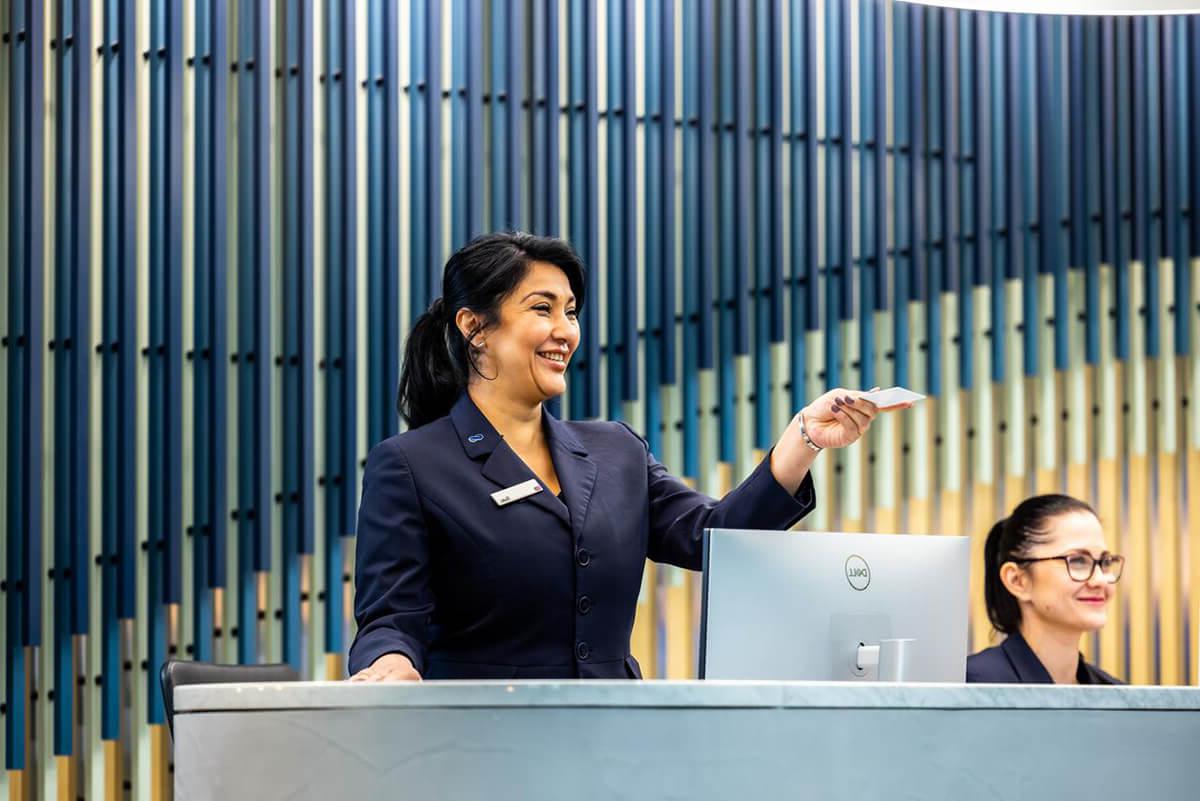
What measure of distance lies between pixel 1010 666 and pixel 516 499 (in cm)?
153

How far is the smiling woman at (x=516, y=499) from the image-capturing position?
104 inches

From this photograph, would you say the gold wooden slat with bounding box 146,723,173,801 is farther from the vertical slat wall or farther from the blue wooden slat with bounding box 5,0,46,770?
the blue wooden slat with bounding box 5,0,46,770

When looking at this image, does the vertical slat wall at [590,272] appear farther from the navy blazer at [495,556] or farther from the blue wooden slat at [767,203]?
the navy blazer at [495,556]

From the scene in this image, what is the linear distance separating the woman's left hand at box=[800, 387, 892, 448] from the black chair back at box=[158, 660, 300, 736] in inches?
81.2

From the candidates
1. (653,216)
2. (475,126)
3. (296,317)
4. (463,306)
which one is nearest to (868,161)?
(653,216)

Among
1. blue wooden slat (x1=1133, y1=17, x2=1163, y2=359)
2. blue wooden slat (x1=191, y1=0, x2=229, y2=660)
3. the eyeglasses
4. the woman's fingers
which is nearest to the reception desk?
the woman's fingers

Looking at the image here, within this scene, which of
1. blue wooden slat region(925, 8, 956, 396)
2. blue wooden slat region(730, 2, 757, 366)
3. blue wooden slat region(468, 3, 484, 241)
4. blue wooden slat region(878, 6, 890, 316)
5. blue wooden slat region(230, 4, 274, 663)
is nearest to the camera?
blue wooden slat region(230, 4, 274, 663)

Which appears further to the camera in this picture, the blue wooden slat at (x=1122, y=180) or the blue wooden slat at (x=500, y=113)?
the blue wooden slat at (x=1122, y=180)

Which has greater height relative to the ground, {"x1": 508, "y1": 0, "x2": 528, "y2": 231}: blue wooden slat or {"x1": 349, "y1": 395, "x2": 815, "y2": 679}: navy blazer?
{"x1": 508, "y1": 0, "x2": 528, "y2": 231}: blue wooden slat

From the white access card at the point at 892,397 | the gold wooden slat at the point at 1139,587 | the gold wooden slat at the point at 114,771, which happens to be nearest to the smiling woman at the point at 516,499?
the white access card at the point at 892,397

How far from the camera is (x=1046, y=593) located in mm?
3713

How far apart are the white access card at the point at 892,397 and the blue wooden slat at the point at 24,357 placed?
3.57m

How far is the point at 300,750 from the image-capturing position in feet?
6.06

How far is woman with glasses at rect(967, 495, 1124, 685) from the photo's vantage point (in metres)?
3.67
